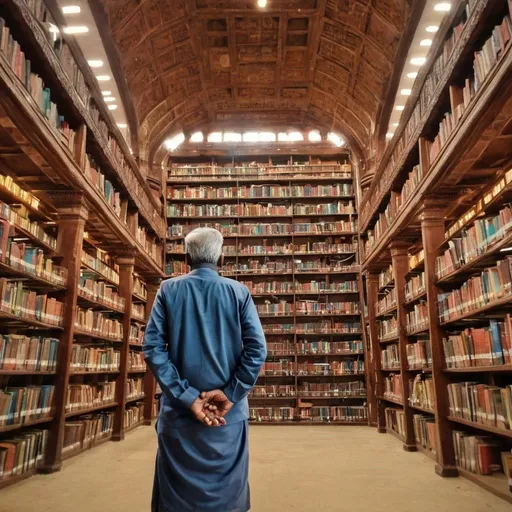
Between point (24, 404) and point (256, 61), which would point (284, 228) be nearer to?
point (256, 61)

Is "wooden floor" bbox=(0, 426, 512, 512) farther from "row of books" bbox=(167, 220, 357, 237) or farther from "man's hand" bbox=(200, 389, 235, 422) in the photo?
"row of books" bbox=(167, 220, 357, 237)

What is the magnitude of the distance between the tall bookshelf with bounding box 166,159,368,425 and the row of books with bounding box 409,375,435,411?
95.7 inches

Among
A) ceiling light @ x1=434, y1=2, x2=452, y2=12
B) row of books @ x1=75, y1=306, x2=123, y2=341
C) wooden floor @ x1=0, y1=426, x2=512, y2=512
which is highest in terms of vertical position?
ceiling light @ x1=434, y1=2, x2=452, y2=12

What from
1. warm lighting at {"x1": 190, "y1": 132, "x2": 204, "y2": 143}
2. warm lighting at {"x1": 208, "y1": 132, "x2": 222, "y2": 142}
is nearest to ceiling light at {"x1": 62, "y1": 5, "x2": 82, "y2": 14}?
warm lighting at {"x1": 190, "y1": 132, "x2": 204, "y2": 143}

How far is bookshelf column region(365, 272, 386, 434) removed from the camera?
6730 millimetres

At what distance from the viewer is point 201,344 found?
5.47ft

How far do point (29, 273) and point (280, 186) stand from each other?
5908 mm

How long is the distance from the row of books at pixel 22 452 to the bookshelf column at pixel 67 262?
188mm

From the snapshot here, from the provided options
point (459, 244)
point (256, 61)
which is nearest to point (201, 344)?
point (459, 244)

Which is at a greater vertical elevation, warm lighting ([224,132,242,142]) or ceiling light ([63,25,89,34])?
warm lighting ([224,132,242,142])

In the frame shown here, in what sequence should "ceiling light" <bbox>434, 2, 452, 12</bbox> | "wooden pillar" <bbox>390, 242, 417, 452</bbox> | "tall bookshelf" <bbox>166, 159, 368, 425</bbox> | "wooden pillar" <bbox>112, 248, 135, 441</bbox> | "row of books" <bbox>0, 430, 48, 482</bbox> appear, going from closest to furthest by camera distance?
"row of books" <bbox>0, 430, 48, 482</bbox>
"wooden pillar" <bbox>390, 242, 417, 452</bbox>
"ceiling light" <bbox>434, 2, 452, 12</bbox>
"wooden pillar" <bbox>112, 248, 135, 441</bbox>
"tall bookshelf" <bbox>166, 159, 368, 425</bbox>

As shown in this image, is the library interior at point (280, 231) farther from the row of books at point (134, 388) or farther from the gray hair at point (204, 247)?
the gray hair at point (204, 247)

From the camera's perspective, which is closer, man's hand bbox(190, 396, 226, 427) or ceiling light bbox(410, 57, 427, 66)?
man's hand bbox(190, 396, 226, 427)

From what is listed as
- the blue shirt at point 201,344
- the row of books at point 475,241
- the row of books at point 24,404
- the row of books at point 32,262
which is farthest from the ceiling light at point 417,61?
the row of books at point 24,404
